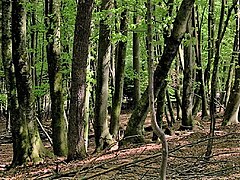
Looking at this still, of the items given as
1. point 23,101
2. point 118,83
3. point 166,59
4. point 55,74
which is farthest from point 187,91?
point 23,101

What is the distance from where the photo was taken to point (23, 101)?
11.0m

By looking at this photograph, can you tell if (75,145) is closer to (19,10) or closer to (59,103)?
(59,103)

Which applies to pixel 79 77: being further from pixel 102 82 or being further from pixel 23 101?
pixel 102 82

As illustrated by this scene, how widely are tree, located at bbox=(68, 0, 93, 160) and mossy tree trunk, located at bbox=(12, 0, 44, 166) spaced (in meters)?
2.03

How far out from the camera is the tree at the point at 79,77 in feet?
29.1

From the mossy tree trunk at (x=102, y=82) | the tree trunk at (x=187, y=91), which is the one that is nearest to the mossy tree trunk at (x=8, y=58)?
the mossy tree trunk at (x=102, y=82)

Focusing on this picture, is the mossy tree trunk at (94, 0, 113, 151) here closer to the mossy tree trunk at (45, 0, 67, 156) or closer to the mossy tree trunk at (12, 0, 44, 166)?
the mossy tree trunk at (45, 0, 67, 156)

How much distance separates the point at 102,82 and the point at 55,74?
160 centimetres

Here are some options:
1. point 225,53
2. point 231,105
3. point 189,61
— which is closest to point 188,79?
point 189,61

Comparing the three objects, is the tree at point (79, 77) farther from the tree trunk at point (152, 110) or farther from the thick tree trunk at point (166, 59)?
the tree trunk at point (152, 110)

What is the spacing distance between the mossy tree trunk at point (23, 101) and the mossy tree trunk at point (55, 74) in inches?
40.5

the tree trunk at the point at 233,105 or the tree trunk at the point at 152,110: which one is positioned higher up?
the tree trunk at the point at 152,110

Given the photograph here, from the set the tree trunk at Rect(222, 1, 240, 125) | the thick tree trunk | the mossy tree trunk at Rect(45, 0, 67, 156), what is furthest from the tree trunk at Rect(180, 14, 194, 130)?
the mossy tree trunk at Rect(45, 0, 67, 156)

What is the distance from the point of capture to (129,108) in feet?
120
